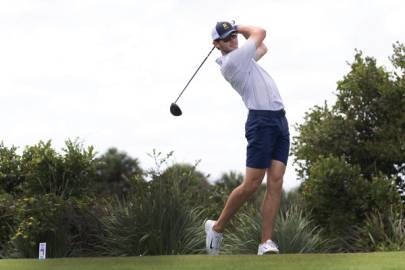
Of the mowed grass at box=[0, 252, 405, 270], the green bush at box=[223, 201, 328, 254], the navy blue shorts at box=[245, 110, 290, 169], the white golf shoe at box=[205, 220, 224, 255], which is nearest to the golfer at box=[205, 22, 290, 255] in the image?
the navy blue shorts at box=[245, 110, 290, 169]

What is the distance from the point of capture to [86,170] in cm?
1267

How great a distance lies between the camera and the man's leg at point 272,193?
811 centimetres

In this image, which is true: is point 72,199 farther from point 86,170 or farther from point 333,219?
point 333,219

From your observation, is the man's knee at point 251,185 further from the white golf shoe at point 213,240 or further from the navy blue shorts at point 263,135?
the white golf shoe at point 213,240

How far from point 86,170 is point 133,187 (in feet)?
4.17

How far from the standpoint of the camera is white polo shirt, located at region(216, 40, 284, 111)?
7871mm

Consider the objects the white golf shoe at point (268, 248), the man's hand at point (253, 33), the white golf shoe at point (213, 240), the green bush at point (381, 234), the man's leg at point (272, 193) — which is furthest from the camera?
the green bush at point (381, 234)

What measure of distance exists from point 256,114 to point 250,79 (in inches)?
14.2

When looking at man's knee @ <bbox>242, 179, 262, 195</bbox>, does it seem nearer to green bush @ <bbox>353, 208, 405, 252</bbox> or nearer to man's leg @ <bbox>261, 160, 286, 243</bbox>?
man's leg @ <bbox>261, 160, 286, 243</bbox>

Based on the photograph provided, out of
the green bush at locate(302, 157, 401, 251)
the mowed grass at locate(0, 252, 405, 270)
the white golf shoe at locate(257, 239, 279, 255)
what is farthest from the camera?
the green bush at locate(302, 157, 401, 251)

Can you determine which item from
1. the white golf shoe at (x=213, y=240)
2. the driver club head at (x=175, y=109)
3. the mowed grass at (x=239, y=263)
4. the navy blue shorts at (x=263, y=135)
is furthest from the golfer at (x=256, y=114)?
the driver club head at (x=175, y=109)

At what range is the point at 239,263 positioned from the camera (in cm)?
748

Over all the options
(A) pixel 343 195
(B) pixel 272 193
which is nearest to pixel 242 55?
(B) pixel 272 193

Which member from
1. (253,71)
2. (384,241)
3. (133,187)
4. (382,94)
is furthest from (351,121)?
(253,71)
